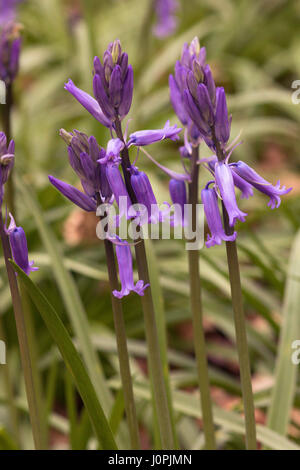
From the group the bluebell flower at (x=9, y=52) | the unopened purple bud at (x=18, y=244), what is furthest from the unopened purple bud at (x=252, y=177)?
the bluebell flower at (x=9, y=52)

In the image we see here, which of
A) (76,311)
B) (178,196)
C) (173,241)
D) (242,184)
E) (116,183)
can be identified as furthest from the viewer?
(173,241)

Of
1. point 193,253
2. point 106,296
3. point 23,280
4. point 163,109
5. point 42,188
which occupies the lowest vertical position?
point 23,280

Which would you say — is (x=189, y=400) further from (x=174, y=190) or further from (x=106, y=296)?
(x=106, y=296)

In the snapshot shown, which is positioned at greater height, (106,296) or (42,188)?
(42,188)

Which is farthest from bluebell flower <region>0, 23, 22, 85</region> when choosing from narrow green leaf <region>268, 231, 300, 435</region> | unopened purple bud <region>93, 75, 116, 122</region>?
narrow green leaf <region>268, 231, 300, 435</region>

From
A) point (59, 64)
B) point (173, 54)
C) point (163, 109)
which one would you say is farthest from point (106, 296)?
point (59, 64)

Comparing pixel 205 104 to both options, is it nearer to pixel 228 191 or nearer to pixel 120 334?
pixel 228 191

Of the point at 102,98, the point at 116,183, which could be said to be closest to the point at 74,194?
the point at 116,183

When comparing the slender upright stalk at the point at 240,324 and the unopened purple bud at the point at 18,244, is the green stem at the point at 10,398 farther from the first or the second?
the slender upright stalk at the point at 240,324
